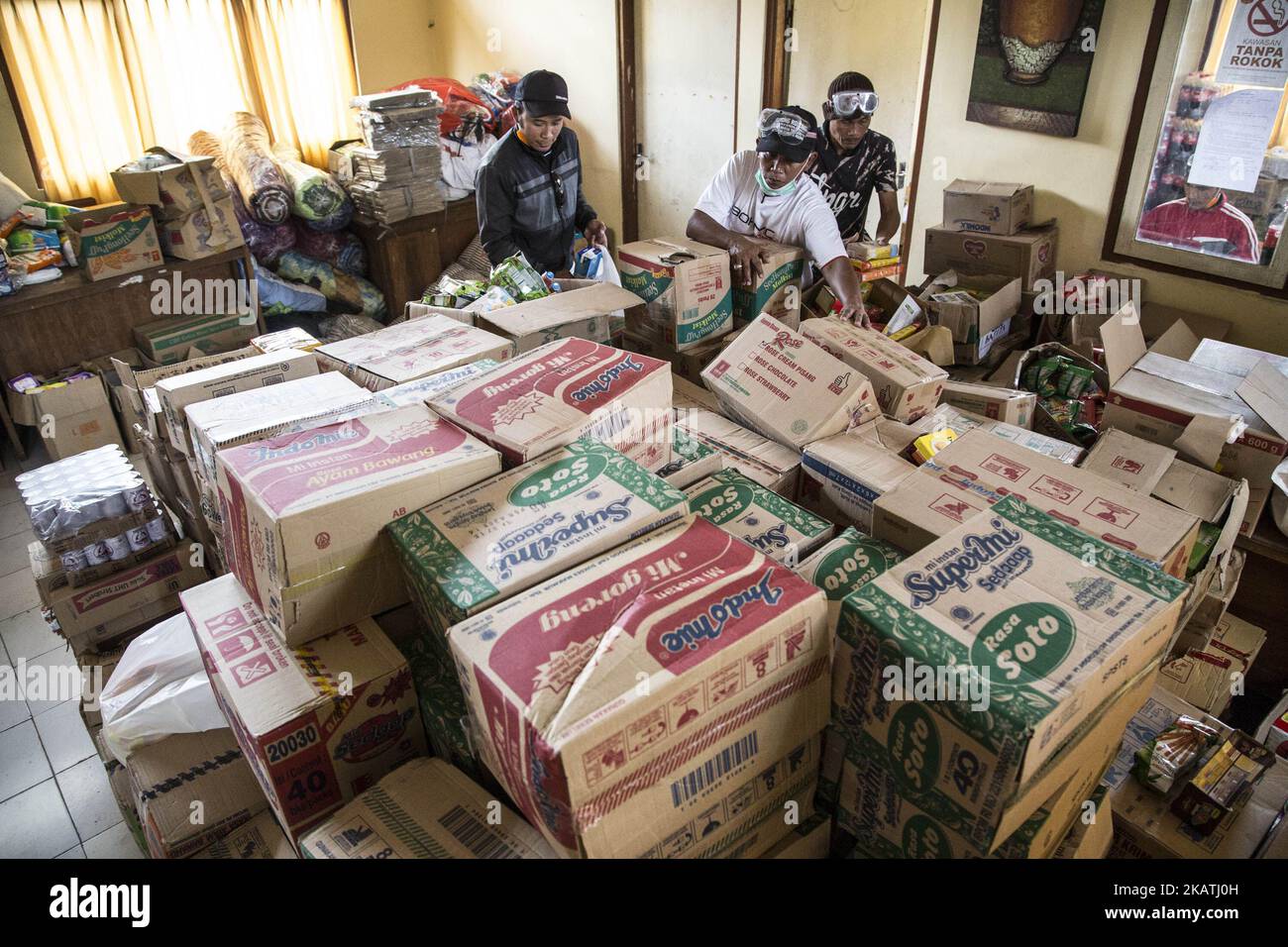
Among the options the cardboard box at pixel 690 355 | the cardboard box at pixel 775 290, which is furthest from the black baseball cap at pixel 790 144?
the cardboard box at pixel 690 355

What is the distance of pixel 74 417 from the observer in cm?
400

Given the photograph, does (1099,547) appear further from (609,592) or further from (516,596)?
(516,596)

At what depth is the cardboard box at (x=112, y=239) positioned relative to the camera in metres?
3.93

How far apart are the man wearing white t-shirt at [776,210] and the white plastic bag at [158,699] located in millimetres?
2007

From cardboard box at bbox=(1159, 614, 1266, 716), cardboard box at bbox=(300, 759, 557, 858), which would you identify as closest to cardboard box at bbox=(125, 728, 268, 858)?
cardboard box at bbox=(300, 759, 557, 858)

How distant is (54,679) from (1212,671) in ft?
12.1

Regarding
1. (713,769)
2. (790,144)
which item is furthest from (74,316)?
(713,769)

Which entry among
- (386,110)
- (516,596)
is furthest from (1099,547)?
(386,110)

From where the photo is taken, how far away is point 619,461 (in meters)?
1.49

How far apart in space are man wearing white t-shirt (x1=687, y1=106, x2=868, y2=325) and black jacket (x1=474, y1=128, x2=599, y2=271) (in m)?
0.79

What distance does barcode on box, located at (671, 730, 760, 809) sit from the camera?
1.11m

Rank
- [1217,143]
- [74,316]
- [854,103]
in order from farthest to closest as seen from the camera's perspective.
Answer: [74,316] → [854,103] → [1217,143]

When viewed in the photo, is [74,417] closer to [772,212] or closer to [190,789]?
[190,789]
